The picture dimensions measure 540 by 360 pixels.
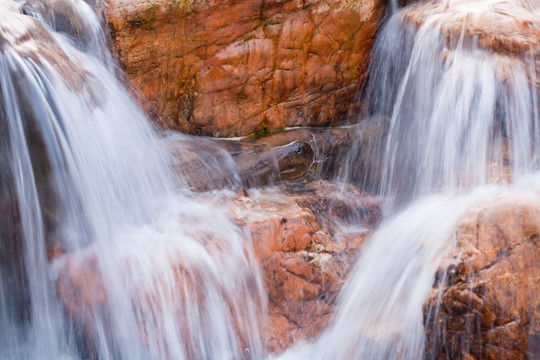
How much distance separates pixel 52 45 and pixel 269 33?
2332 millimetres

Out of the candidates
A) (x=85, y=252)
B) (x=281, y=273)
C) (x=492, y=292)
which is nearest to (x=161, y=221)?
(x=85, y=252)

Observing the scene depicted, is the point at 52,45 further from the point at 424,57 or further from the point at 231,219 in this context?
the point at 424,57

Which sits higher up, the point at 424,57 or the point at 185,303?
the point at 424,57

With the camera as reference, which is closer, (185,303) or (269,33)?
(185,303)

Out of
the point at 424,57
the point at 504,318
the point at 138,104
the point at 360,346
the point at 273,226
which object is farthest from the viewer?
the point at 138,104

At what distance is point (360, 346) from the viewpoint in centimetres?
390

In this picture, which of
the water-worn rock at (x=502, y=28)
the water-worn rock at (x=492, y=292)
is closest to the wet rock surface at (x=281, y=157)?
the water-worn rock at (x=502, y=28)

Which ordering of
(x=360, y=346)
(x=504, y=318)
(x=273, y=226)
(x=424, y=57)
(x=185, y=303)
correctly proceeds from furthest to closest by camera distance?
(x=424, y=57) → (x=273, y=226) → (x=185, y=303) → (x=360, y=346) → (x=504, y=318)

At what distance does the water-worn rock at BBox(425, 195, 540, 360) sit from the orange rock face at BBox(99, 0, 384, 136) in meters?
3.21

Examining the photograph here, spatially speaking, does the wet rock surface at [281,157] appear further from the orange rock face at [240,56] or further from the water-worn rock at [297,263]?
the water-worn rock at [297,263]

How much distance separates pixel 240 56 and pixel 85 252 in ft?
9.32

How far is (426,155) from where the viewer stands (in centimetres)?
532

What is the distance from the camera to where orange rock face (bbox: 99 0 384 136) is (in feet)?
18.9

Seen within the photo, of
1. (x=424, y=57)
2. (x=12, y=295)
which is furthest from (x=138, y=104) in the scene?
(x=424, y=57)
